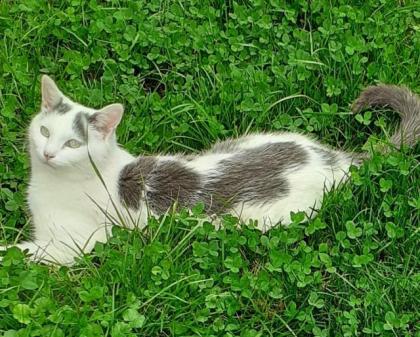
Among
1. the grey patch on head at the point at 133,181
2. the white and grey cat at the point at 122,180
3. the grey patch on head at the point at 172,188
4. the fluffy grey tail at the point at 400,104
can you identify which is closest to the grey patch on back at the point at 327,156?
the white and grey cat at the point at 122,180

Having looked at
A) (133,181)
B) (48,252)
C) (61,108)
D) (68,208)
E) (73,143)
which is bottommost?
(48,252)

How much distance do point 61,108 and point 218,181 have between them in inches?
30.7

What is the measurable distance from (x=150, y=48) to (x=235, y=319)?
71.2 inches

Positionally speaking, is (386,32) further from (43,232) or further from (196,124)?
(43,232)

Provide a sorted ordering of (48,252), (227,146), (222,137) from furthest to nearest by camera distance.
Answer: (222,137) → (227,146) → (48,252)

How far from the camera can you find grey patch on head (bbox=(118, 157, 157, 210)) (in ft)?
13.8

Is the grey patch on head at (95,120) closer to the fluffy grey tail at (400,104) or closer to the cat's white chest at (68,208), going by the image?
the cat's white chest at (68,208)

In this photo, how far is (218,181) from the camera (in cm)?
417

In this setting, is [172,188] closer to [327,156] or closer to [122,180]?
[122,180]

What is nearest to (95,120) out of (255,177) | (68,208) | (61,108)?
(61,108)

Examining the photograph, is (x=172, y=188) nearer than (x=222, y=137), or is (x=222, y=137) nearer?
(x=172, y=188)

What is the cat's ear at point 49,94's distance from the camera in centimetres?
416

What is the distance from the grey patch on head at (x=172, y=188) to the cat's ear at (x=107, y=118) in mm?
289

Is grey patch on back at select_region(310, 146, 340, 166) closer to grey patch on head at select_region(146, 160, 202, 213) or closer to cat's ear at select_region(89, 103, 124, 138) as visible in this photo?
grey patch on head at select_region(146, 160, 202, 213)
